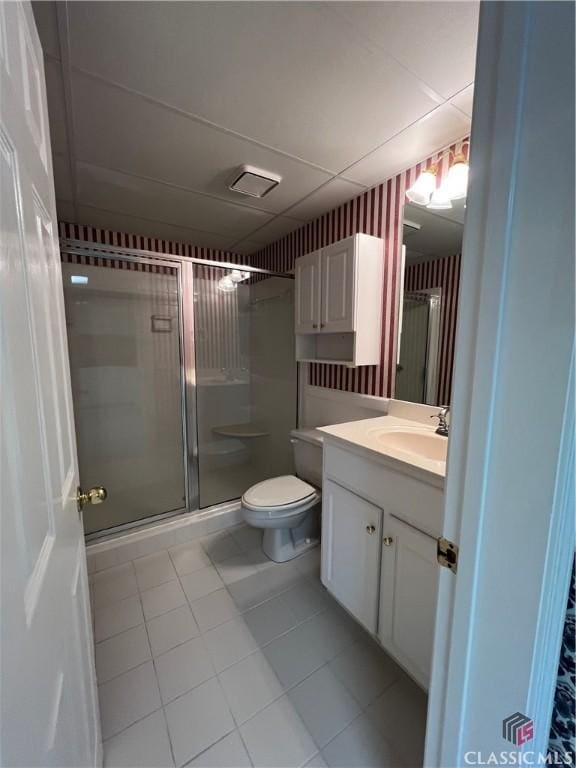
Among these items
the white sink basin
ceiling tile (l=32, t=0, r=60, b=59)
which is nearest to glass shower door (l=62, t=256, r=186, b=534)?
ceiling tile (l=32, t=0, r=60, b=59)

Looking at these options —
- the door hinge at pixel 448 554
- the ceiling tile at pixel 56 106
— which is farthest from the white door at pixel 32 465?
Result: the door hinge at pixel 448 554

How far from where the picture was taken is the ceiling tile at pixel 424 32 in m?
0.91

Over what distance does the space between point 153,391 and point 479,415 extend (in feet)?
8.33

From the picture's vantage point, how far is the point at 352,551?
1.37m

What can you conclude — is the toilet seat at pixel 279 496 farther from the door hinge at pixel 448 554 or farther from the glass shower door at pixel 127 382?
the door hinge at pixel 448 554

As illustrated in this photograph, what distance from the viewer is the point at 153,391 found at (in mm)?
2609

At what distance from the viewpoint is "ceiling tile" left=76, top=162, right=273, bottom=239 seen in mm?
1779

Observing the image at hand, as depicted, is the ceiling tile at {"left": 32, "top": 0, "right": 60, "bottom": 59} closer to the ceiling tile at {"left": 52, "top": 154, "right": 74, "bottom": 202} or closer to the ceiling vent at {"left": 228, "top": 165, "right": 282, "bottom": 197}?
the ceiling tile at {"left": 52, "top": 154, "right": 74, "bottom": 202}

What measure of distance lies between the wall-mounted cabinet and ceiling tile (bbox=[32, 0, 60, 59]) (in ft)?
4.54

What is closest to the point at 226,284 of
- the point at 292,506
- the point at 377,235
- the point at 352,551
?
the point at 377,235

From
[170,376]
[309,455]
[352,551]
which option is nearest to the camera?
[352,551]

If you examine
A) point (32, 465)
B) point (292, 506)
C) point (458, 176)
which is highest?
point (458, 176)

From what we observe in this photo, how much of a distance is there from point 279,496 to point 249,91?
1.92 metres

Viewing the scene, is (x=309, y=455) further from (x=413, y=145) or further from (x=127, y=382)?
(x=413, y=145)
